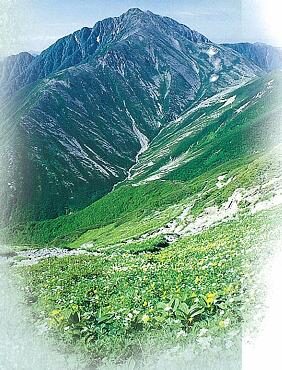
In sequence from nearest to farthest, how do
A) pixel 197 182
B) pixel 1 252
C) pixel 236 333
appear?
pixel 1 252, pixel 236 333, pixel 197 182

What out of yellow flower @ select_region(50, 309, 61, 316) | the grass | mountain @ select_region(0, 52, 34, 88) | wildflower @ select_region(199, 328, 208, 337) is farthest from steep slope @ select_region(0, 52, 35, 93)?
wildflower @ select_region(199, 328, 208, 337)

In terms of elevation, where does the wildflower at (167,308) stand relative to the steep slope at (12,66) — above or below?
below

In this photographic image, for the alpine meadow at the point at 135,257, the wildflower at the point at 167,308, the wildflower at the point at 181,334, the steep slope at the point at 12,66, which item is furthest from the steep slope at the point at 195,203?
the steep slope at the point at 12,66

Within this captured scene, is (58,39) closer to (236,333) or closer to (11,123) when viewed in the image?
(11,123)

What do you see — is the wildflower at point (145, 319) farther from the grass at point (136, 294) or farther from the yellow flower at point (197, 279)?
the yellow flower at point (197, 279)

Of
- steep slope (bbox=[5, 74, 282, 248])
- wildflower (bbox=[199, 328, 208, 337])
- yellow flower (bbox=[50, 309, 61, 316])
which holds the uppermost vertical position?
steep slope (bbox=[5, 74, 282, 248])

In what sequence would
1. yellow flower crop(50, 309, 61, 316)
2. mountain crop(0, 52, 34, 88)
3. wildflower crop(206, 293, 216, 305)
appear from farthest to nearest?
wildflower crop(206, 293, 216, 305) → mountain crop(0, 52, 34, 88) → yellow flower crop(50, 309, 61, 316)

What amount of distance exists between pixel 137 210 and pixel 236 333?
123 centimetres

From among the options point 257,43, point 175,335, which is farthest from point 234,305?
point 257,43

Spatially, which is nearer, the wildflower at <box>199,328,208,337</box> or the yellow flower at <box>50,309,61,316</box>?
the yellow flower at <box>50,309,61,316</box>

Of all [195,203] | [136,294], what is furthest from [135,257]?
[195,203]

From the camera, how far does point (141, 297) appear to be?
3920mm

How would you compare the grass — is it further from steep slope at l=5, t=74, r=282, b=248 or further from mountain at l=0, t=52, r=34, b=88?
mountain at l=0, t=52, r=34, b=88

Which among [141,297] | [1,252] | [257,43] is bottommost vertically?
[141,297]
